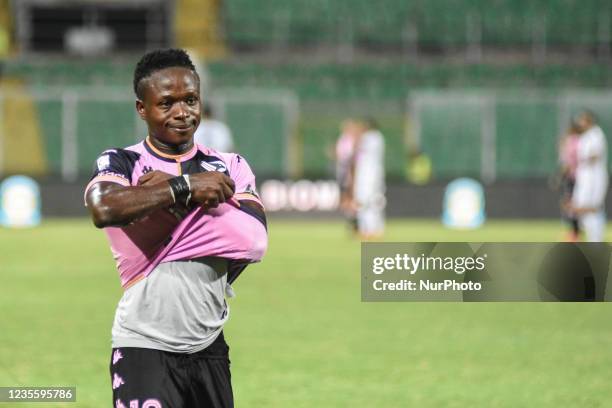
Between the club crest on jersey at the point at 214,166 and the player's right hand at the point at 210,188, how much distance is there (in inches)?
9.4

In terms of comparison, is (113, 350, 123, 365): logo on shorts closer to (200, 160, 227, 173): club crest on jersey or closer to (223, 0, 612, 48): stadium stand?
(200, 160, 227, 173): club crest on jersey

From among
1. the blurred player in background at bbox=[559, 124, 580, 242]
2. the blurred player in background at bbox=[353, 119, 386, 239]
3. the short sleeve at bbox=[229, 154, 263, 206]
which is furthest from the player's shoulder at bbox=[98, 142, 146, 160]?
the blurred player in background at bbox=[353, 119, 386, 239]

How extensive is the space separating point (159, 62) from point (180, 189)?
0.53m

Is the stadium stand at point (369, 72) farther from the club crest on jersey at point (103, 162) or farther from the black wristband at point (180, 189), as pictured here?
the black wristband at point (180, 189)

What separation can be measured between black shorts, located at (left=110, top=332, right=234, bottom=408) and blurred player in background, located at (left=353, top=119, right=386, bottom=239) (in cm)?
1930

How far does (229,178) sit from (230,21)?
103 feet

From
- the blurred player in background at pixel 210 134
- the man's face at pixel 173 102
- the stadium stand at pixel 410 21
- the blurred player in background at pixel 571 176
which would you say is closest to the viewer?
the man's face at pixel 173 102

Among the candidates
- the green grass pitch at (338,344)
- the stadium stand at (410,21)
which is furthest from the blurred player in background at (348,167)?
the green grass pitch at (338,344)

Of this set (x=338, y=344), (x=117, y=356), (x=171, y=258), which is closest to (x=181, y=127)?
(x=171, y=258)

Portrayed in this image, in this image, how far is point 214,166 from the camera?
4.25m

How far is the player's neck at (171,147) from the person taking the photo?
4.20 m

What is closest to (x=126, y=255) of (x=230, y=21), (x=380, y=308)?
(x=380, y=308)

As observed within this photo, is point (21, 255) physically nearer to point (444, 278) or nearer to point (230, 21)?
point (444, 278)

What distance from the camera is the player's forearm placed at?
12.7 ft
